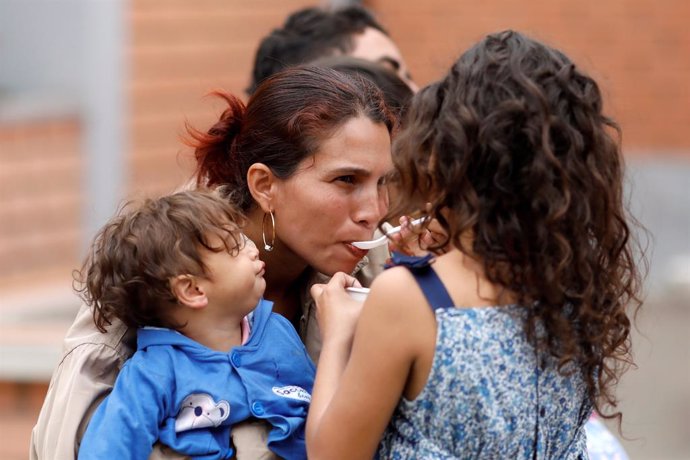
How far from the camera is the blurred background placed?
21.2 ft

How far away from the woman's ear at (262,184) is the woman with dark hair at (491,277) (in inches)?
27.5

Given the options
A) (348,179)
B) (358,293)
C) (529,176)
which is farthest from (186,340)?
(529,176)

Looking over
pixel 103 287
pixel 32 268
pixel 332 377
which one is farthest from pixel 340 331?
pixel 32 268

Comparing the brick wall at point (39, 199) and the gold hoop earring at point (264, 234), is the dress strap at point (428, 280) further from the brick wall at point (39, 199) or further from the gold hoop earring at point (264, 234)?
the brick wall at point (39, 199)

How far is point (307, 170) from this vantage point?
3045 mm

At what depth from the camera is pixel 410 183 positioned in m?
2.45

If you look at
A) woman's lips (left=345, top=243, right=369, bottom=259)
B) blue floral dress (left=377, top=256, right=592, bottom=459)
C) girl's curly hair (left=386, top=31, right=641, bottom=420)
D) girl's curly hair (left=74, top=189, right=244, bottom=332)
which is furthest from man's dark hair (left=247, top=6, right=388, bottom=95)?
blue floral dress (left=377, top=256, right=592, bottom=459)

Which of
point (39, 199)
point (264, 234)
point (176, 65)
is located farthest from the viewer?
point (176, 65)

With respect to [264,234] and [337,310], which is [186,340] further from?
[264,234]

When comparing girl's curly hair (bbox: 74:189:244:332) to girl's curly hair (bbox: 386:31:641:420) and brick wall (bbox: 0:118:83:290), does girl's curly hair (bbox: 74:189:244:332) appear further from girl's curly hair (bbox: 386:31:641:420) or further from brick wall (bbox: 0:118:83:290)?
brick wall (bbox: 0:118:83:290)

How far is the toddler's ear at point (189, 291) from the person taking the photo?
8.63 ft

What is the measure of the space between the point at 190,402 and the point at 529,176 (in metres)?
0.79

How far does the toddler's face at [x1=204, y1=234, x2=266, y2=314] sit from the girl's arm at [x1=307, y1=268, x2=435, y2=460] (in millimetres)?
342

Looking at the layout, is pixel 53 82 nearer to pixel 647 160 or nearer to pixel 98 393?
pixel 647 160
